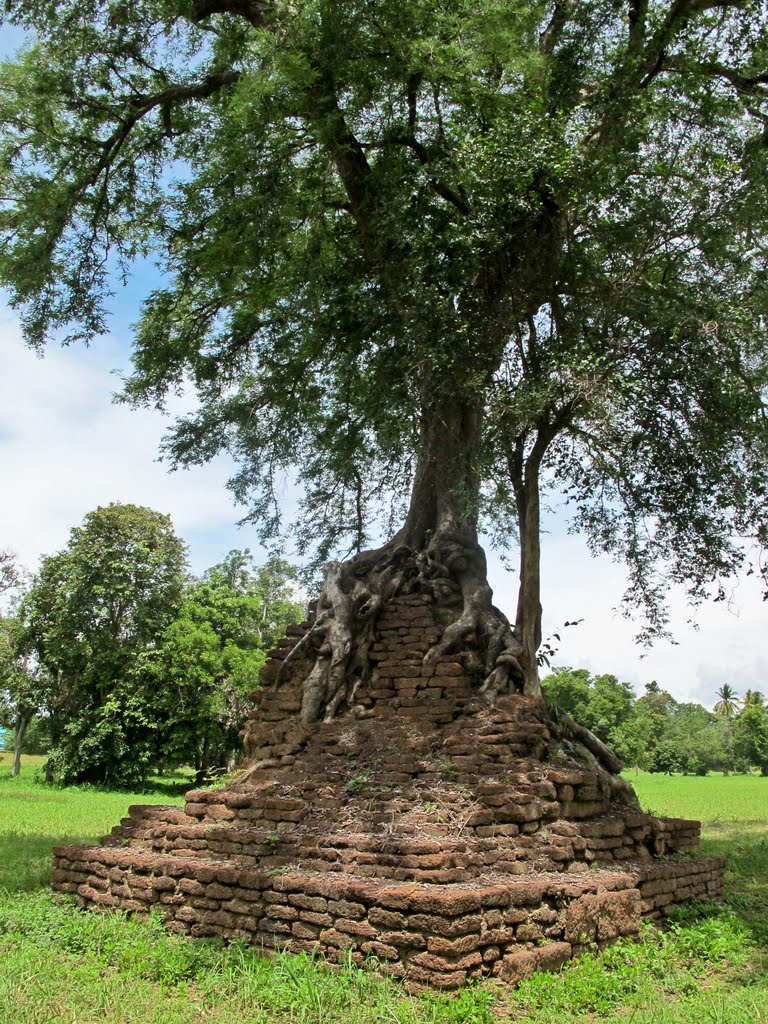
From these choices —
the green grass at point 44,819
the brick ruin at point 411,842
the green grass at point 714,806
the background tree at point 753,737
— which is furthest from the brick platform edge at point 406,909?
the background tree at point 753,737

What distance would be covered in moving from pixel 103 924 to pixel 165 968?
1.35 meters

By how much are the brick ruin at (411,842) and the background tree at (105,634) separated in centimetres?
1703

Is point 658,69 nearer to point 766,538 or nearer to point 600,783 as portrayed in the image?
point 766,538

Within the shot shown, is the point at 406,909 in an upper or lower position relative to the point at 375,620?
lower

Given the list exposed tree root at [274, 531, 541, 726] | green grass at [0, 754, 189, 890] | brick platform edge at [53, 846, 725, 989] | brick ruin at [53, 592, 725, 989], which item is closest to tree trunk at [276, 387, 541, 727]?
exposed tree root at [274, 531, 541, 726]

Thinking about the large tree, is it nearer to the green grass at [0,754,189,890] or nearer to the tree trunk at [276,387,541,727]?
the tree trunk at [276,387,541,727]

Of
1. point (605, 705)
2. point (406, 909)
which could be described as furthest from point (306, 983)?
point (605, 705)

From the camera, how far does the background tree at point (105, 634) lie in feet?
79.1

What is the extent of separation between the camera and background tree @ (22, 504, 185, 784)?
79.1 feet

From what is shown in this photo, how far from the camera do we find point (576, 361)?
7914mm

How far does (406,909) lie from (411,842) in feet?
1.88

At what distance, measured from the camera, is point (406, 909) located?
17.3 ft

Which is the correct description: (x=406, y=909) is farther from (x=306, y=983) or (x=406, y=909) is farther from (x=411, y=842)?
(x=306, y=983)

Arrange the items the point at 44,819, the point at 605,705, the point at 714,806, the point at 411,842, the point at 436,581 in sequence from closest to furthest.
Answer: the point at 411,842, the point at 436,581, the point at 44,819, the point at 714,806, the point at 605,705
